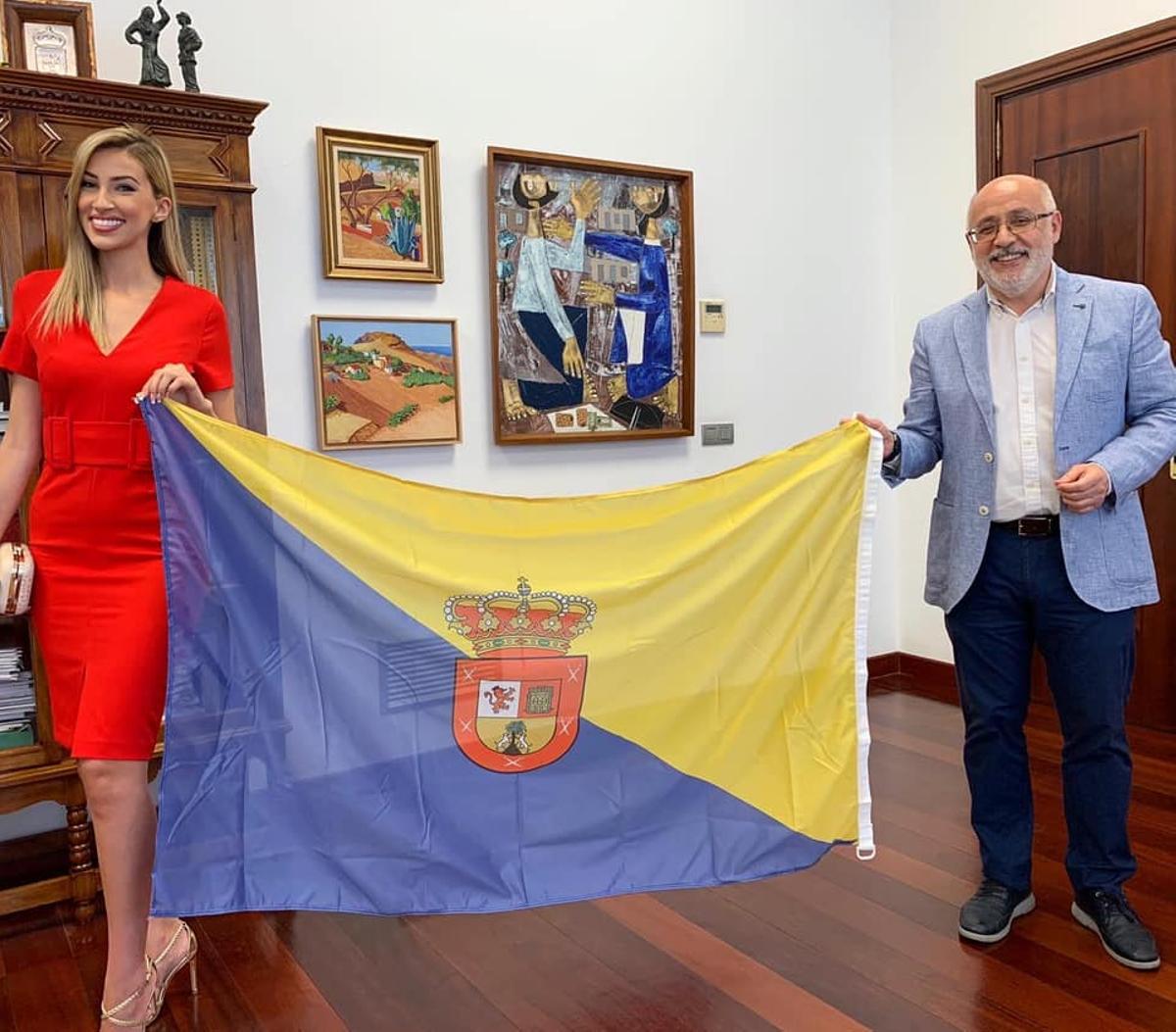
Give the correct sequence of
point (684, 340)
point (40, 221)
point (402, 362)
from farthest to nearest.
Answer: point (684, 340)
point (402, 362)
point (40, 221)

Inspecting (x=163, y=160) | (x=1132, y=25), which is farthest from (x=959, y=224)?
(x=163, y=160)

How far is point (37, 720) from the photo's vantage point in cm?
255

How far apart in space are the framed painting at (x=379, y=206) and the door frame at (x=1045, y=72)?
2066 mm

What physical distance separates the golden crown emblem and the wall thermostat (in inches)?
85.4

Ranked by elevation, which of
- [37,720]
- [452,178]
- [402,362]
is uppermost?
[452,178]

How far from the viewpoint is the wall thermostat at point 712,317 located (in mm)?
3963

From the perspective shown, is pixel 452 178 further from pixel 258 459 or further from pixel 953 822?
pixel 953 822

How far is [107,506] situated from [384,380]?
4.66ft

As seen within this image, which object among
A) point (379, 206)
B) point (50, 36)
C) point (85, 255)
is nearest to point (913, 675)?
point (379, 206)

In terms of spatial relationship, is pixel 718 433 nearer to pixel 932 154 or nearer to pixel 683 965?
pixel 932 154

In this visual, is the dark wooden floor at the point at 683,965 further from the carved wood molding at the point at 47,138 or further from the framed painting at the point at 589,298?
the carved wood molding at the point at 47,138

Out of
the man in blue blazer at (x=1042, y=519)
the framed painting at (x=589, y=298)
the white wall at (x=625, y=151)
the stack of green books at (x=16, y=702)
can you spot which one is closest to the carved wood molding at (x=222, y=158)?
the white wall at (x=625, y=151)

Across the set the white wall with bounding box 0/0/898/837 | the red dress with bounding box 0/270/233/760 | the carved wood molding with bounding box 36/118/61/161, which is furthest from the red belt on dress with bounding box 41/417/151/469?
the white wall with bounding box 0/0/898/837

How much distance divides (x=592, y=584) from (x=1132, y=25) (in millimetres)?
2866
